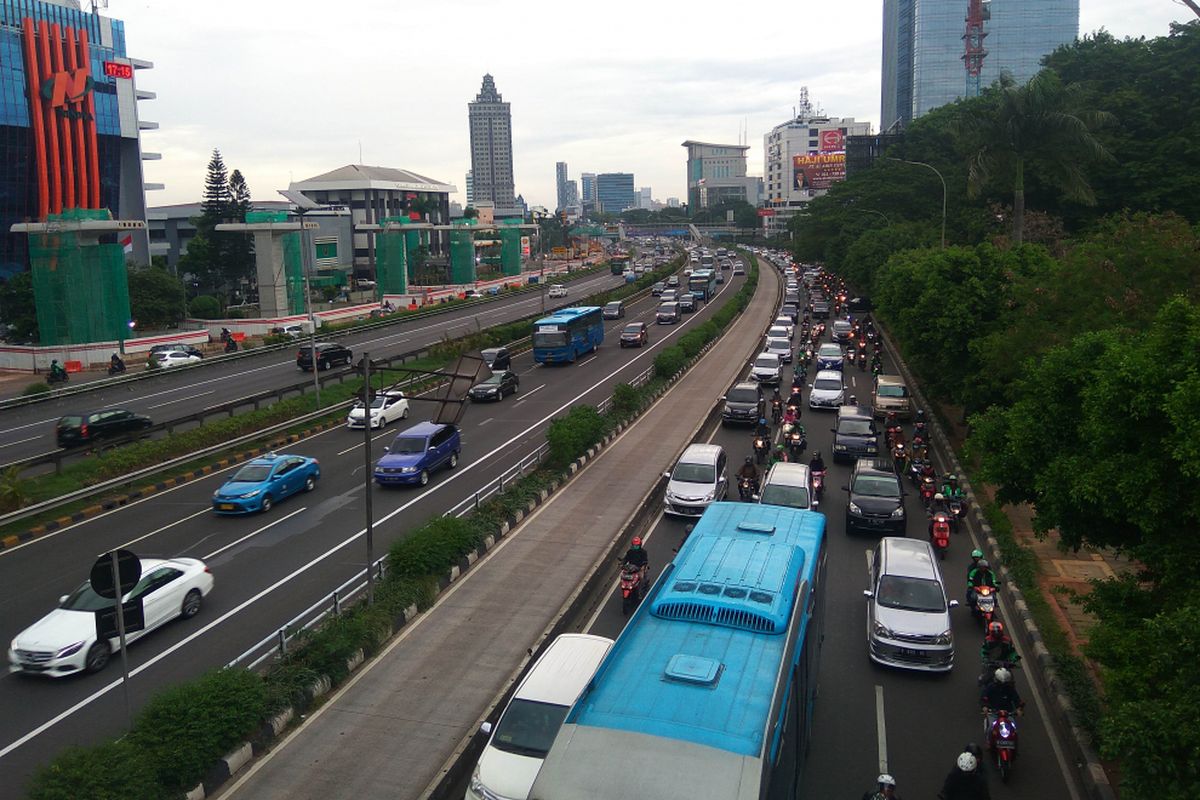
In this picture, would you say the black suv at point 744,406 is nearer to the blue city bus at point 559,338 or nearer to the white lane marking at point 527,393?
the white lane marking at point 527,393

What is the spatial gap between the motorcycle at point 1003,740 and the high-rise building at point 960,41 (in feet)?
457

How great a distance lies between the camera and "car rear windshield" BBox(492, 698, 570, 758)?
9.45 m

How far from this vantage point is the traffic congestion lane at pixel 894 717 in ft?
33.8

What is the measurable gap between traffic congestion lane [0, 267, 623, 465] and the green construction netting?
3905mm

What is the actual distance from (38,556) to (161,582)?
627 cm

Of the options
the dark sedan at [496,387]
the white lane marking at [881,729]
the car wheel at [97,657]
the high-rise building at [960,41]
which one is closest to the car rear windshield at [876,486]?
the white lane marking at [881,729]

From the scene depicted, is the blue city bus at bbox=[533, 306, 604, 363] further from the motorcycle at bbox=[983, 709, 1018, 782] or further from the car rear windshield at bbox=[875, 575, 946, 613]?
the motorcycle at bbox=[983, 709, 1018, 782]

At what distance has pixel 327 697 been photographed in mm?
11938

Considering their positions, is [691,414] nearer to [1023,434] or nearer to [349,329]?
[1023,434]

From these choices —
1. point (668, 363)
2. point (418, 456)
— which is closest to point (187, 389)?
point (418, 456)

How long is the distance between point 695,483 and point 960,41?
486 feet

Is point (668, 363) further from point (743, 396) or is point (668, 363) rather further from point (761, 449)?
point (761, 449)

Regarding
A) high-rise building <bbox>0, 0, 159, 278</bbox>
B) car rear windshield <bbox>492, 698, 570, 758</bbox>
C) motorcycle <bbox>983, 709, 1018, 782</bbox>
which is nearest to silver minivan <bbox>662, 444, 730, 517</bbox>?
motorcycle <bbox>983, 709, 1018, 782</bbox>

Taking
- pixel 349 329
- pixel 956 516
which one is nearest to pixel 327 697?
pixel 956 516
